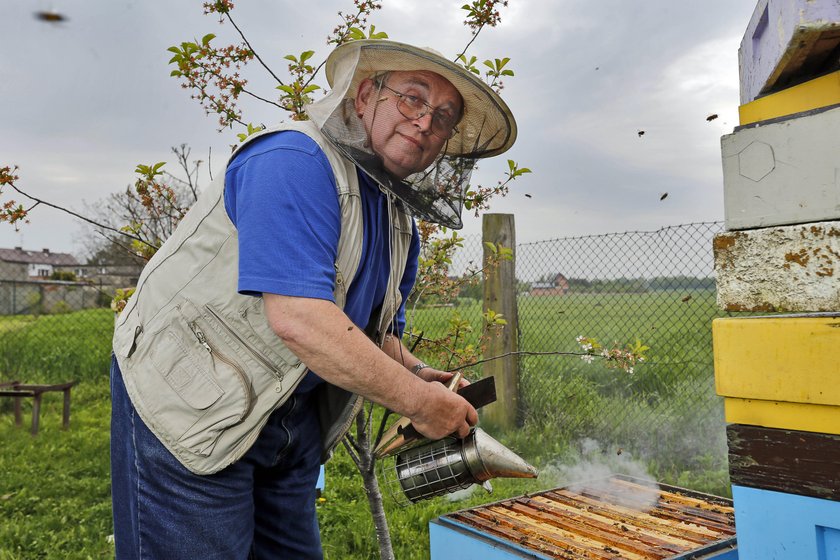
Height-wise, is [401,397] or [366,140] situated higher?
[366,140]

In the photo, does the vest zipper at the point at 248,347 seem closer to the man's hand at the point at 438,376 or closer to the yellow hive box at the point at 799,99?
the man's hand at the point at 438,376

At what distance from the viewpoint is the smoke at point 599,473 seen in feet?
9.61

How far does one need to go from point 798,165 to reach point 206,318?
1517 millimetres

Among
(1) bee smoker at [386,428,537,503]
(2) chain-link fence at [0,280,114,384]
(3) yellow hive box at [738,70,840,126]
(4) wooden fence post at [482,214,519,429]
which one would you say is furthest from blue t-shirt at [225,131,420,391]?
(2) chain-link fence at [0,280,114,384]

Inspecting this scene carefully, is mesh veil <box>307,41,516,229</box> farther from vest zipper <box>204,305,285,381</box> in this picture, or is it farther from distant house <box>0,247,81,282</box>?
distant house <box>0,247,81,282</box>

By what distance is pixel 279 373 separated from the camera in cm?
150

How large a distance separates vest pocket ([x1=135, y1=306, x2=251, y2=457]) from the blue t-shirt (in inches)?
8.2

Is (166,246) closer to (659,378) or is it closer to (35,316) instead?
(659,378)

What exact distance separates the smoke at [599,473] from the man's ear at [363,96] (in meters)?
2.11

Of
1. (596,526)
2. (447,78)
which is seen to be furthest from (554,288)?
(447,78)

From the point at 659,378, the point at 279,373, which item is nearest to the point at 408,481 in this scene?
the point at 279,373

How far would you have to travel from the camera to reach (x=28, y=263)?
152 ft

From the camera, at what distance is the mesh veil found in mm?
1624

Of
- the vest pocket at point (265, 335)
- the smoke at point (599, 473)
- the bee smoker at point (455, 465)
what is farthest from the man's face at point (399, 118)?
the smoke at point (599, 473)
